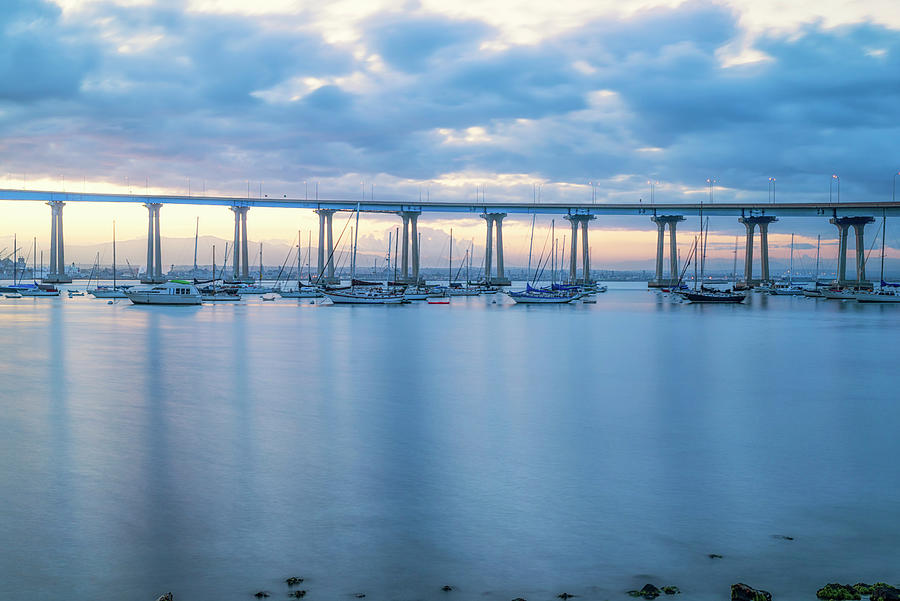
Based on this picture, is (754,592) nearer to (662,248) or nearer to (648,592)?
(648,592)

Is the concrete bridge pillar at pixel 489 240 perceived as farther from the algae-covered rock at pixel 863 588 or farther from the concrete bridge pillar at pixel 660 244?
the algae-covered rock at pixel 863 588

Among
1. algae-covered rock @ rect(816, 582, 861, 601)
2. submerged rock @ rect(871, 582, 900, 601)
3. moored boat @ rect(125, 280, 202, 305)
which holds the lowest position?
algae-covered rock @ rect(816, 582, 861, 601)

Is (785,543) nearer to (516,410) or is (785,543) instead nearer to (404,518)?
(404,518)

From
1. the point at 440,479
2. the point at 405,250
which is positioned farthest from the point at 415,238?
the point at 440,479

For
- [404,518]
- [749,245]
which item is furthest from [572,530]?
[749,245]

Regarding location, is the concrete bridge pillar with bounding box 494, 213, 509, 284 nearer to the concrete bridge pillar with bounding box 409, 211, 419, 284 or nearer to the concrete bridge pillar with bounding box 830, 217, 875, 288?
the concrete bridge pillar with bounding box 409, 211, 419, 284

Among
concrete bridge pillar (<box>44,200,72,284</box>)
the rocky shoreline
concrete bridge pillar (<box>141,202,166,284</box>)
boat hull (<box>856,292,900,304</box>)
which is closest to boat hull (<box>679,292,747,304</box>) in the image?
boat hull (<box>856,292,900,304</box>)
